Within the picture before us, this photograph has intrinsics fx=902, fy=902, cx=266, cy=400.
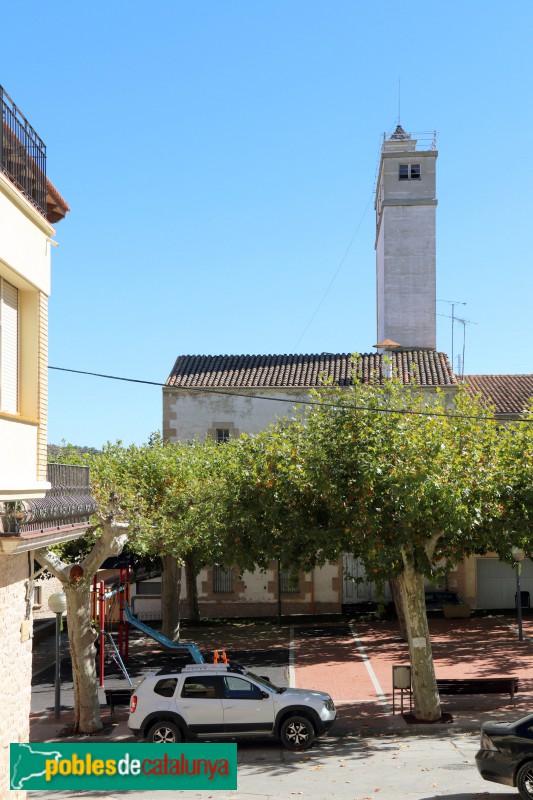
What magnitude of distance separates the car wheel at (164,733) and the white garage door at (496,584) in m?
22.1

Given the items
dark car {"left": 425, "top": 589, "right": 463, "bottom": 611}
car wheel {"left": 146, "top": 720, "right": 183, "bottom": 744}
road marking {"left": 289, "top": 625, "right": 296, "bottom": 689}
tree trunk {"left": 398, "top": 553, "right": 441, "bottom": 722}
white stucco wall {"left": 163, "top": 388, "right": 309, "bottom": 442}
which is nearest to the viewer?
car wheel {"left": 146, "top": 720, "right": 183, "bottom": 744}

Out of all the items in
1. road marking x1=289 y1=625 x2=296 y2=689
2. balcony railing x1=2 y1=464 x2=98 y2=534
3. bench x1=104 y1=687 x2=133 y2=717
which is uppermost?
balcony railing x1=2 y1=464 x2=98 y2=534

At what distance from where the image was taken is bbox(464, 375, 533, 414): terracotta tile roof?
124 feet

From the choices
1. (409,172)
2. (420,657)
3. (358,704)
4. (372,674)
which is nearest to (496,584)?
(372,674)

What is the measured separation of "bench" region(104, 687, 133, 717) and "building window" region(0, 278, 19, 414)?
402 inches

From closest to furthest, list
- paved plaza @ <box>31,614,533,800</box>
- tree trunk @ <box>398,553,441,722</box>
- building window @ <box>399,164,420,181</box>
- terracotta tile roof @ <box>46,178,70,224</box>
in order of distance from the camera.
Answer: terracotta tile roof @ <box>46,178,70,224</box> < paved plaza @ <box>31,614,533,800</box> < tree trunk @ <box>398,553,441,722</box> < building window @ <box>399,164,420,181</box>

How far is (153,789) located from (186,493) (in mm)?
12927

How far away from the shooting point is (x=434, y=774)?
14.7 meters

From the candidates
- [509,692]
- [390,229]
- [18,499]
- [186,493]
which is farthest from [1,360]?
[390,229]

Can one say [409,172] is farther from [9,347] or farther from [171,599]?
[9,347]

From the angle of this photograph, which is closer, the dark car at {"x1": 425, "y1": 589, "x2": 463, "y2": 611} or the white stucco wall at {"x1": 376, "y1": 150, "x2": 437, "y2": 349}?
the dark car at {"x1": 425, "y1": 589, "x2": 463, "y2": 611}

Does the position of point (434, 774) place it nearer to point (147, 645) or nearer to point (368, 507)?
point (368, 507)

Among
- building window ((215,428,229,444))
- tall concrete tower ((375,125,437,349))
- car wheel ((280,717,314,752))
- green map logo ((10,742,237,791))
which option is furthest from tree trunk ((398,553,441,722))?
tall concrete tower ((375,125,437,349))

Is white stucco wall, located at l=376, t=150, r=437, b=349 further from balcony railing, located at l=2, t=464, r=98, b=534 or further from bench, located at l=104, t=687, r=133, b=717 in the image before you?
balcony railing, located at l=2, t=464, r=98, b=534
